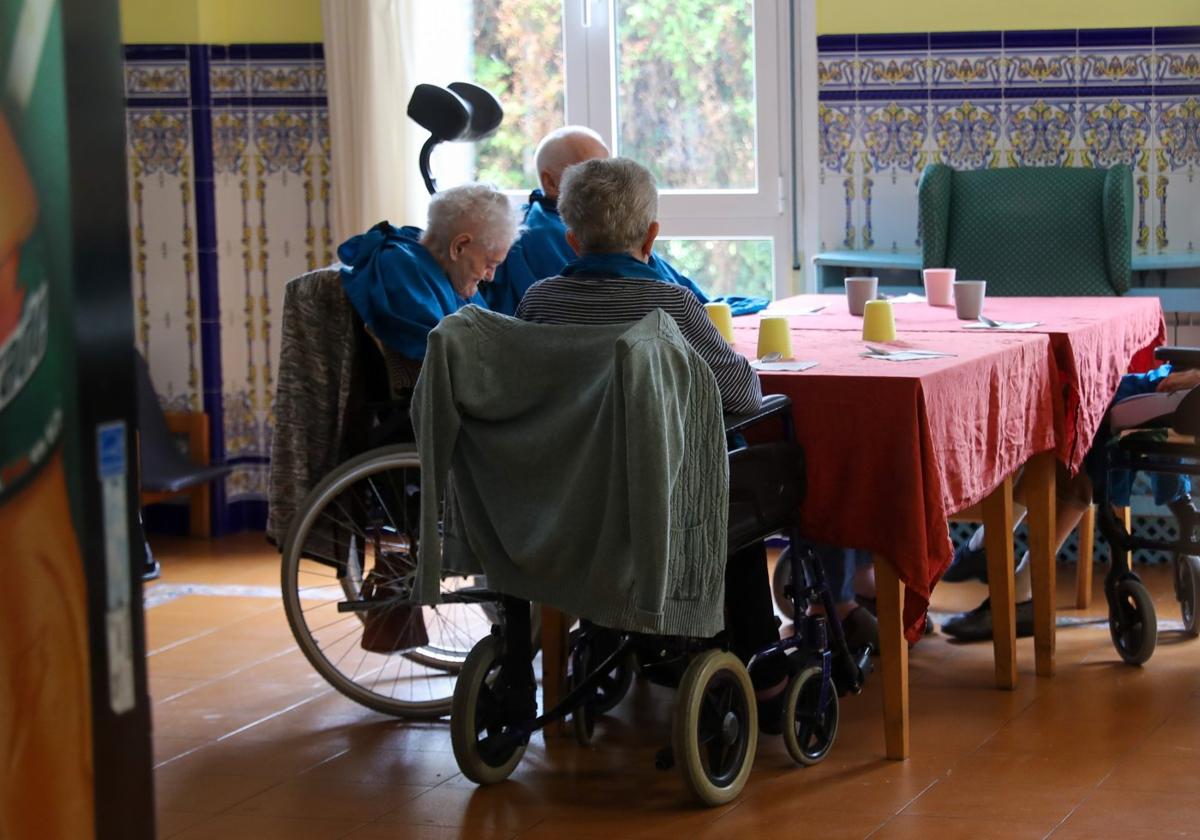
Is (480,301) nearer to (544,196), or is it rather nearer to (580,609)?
(544,196)

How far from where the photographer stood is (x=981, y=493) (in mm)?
2967

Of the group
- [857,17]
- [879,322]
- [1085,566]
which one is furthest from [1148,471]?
[857,17]

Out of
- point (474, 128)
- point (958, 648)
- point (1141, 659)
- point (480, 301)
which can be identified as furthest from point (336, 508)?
point (1141, 659)

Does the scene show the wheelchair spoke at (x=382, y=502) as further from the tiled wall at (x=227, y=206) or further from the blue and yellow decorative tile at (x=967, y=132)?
the blue and yellow decorative tile at (x=967, y=132)

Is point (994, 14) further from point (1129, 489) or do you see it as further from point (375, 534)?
point (375, 534)

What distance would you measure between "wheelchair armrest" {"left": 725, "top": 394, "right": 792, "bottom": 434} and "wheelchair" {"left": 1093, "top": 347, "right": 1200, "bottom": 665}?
1092mm

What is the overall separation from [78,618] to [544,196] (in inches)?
118

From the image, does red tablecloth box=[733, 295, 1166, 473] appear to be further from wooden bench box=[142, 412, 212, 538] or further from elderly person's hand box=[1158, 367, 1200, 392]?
wooden bench box=[142, 412, 212, 538]

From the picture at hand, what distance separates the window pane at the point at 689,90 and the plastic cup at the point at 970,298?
162 cm

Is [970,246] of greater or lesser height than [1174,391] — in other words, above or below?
above

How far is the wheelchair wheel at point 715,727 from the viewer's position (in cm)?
255

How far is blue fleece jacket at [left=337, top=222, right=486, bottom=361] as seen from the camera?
3.08 metres

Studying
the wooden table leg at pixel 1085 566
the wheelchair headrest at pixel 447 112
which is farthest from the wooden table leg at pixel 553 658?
the wooden table leg at pixel 1085 566

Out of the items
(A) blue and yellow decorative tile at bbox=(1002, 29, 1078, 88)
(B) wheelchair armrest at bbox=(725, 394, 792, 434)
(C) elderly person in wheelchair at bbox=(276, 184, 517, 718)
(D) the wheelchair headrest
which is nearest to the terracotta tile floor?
(C) elderly person in wheelchair at bbox=(276, 184, 517, 718)
